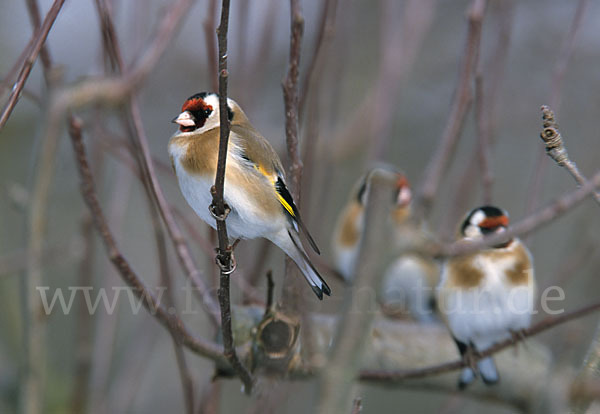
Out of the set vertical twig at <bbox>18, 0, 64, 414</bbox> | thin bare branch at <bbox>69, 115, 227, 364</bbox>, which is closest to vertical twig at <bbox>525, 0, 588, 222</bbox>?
thin bare branch at <bbox>69, 115, 227, 364</bbox>

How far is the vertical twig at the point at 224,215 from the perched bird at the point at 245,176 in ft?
0.86

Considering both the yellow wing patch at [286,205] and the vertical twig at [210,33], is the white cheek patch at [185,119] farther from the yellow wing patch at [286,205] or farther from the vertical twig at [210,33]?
the yellow wing patch at [286,205]

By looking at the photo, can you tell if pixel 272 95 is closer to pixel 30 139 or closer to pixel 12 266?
pixel 30 139

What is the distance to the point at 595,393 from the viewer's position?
1683 mm

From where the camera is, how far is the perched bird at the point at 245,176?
209cm

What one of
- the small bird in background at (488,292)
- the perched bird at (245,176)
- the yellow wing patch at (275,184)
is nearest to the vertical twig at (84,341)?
the perched bird at (245,176)

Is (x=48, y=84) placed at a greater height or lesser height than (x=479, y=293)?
greater

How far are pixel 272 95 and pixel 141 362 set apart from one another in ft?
Answer: 11.0

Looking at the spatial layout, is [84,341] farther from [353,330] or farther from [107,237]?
[353,330]

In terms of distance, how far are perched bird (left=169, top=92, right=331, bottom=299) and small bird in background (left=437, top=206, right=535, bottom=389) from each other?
1202 mm

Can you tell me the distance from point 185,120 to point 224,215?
2.28ft

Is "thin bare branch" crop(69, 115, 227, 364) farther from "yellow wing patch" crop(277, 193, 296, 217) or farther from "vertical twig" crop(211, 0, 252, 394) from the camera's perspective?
"yellow wing patch" crop(277, 193, 296, 217)

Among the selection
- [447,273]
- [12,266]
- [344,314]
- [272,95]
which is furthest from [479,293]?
[272,95]

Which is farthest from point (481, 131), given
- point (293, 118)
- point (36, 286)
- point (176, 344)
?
point (36, 286)
